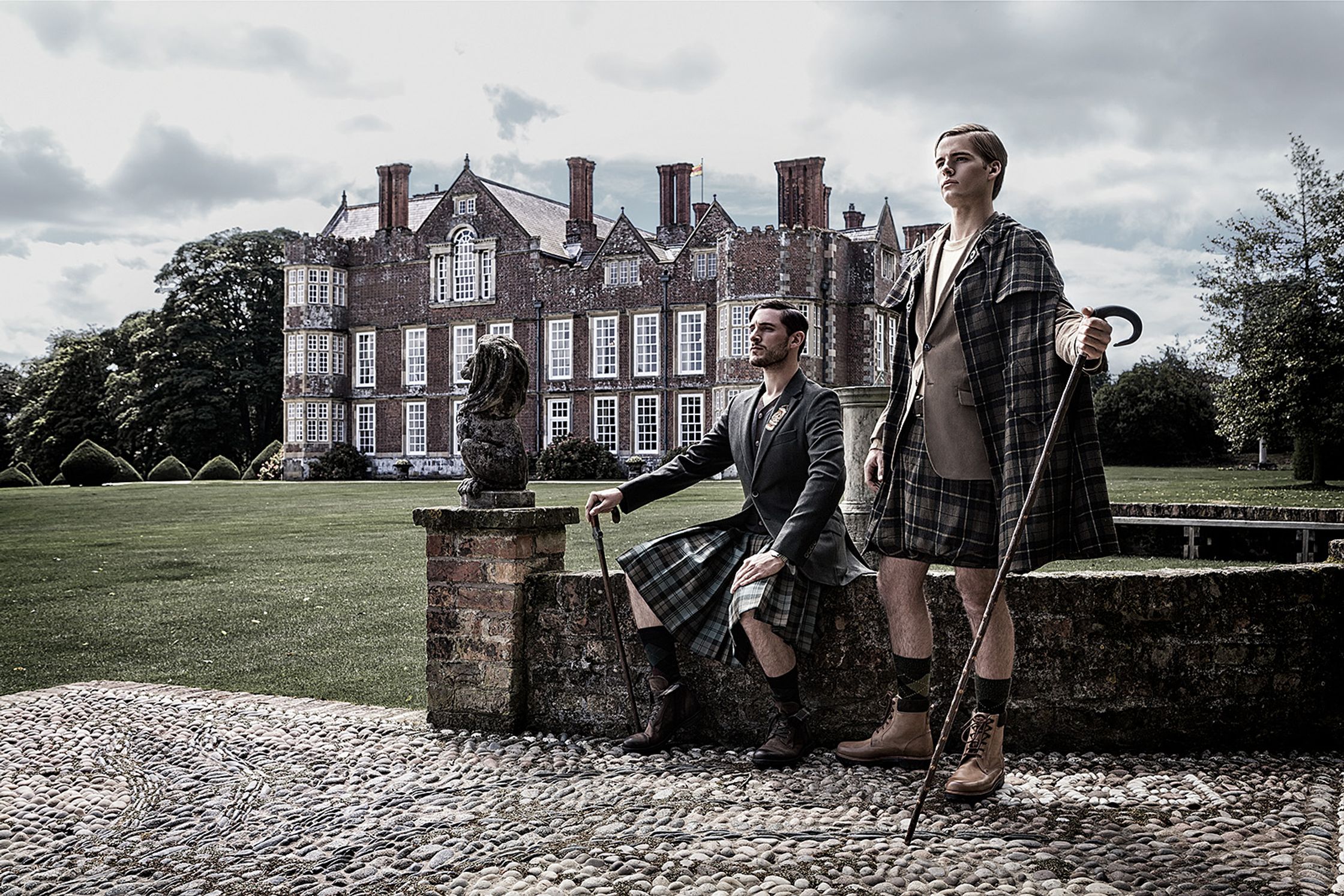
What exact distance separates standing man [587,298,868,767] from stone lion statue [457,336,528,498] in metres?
0.55

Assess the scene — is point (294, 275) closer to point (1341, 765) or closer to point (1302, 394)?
point (1302, 394)

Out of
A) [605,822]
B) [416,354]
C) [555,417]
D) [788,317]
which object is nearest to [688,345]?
[555,417]

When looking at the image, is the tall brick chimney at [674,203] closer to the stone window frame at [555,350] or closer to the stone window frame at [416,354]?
the stone window frame at [555,350]

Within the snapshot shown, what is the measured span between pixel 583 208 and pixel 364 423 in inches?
461

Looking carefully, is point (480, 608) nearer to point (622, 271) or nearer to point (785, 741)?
point (785, 741)

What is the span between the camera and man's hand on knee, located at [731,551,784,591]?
12.6ft

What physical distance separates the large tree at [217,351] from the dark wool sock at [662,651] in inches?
1757

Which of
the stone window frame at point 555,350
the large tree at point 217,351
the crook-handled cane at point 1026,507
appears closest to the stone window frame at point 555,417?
the stone window frame at point 555,350

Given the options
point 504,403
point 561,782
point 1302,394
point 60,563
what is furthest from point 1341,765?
point 1302,394

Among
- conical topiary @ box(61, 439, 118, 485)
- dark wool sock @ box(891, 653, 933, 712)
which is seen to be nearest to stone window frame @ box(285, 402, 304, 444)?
conical topiary @ box(61, 439, 118, 485)

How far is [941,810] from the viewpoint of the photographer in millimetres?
3473

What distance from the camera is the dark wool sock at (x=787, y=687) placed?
4.02 m

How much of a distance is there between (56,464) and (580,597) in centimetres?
5036

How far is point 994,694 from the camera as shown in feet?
11.8
